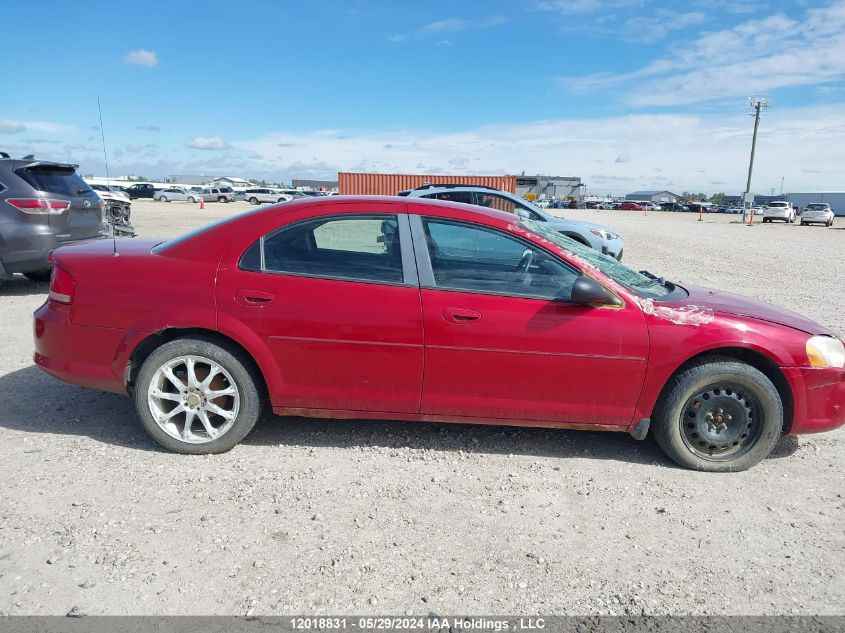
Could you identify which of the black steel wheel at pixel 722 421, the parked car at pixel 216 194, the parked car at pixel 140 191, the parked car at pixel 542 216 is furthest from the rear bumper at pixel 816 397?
the parked car at pixel 140 191

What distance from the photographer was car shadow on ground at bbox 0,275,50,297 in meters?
8.28

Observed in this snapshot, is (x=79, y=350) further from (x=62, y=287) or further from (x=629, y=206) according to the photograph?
(x=629, y=206)

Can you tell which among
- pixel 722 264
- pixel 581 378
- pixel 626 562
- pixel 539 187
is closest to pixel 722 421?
pixel 581 378

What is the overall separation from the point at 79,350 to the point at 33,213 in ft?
16.2

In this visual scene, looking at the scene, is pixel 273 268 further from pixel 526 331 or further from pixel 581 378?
pixel 581 378

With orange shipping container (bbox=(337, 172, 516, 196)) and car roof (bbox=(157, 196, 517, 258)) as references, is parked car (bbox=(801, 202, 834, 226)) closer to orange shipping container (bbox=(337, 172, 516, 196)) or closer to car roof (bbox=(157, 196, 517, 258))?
orange shipping container (bbox=(337, 172, 516, 196))

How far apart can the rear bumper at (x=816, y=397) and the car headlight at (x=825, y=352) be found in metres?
0.04

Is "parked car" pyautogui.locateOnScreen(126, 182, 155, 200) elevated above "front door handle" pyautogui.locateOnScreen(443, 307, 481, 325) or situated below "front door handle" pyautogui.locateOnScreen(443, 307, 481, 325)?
above

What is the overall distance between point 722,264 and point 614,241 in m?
4.53

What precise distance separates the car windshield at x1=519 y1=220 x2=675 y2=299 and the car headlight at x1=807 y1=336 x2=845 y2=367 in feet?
2.91

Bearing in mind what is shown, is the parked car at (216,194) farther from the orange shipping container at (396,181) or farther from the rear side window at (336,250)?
the rear side window at (336,250)

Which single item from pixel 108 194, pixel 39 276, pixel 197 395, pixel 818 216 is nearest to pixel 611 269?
pixel 197 395

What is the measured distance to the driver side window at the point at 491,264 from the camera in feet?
11.7

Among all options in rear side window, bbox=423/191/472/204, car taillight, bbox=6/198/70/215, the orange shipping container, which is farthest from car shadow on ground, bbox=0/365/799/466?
the orange shipping container
